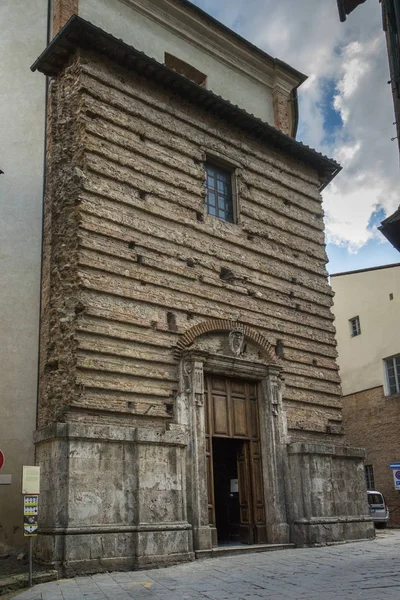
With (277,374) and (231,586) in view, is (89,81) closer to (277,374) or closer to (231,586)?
(277,374)

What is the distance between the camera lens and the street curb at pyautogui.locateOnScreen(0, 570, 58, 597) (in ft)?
28.1

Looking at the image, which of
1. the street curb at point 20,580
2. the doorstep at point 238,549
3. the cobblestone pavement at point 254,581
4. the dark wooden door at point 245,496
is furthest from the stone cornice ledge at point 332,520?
the street curb at point 20,580

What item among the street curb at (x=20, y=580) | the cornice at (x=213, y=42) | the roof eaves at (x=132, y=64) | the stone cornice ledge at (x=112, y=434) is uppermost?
the cornice at (x=213, y=42)

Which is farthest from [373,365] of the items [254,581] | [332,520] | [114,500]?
[254,581]

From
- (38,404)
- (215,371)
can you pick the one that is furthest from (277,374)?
(38,404)

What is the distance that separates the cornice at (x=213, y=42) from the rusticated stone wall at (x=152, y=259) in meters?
2.94

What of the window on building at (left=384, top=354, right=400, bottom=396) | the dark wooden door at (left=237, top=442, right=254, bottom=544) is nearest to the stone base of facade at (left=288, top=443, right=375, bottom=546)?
the dark wooden door at (left=237, top=442, right=254, bottom=544)

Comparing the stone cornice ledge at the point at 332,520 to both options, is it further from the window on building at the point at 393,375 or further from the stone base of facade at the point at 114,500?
the window on building at the point at 393,375

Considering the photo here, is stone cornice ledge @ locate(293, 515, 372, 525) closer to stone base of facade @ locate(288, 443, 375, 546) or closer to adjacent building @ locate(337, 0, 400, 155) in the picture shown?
stone base of facade @ locate(288, 443, 375, 546)

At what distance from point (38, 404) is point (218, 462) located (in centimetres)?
526

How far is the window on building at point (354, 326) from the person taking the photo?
93.9 feet

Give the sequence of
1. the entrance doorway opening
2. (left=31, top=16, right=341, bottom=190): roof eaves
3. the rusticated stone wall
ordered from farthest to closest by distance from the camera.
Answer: the entrance doorway opening < (left=31, top=16, right=341, bottom=190): roof eaves < the rusticated stone wall

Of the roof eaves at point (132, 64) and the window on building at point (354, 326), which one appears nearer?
the roof eaves at point (132, 64)

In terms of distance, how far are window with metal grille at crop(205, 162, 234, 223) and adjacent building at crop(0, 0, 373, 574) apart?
36 mm
